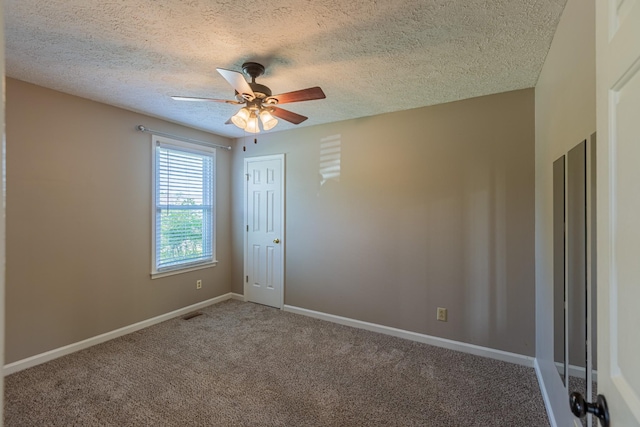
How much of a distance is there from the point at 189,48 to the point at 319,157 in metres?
2.03

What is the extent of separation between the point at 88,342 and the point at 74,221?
4.02 feet

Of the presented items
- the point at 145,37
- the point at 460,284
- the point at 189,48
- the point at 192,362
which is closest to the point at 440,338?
the point at 460,284

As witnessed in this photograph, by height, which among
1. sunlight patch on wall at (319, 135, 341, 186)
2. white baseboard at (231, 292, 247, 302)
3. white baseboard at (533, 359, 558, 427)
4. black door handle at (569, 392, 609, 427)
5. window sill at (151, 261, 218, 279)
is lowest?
white baseboard at (533, 359, 558, 427)

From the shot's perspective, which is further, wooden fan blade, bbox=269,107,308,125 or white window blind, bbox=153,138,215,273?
white window blind, bbox=153,138,215,273

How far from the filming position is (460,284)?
2967 millimetres

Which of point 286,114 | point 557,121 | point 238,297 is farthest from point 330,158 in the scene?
point 238,297

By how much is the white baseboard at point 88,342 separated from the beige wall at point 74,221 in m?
0.05

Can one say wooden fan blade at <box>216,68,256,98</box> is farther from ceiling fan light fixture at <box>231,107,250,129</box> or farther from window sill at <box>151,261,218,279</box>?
window sill at <box>151,261,218,279</box>

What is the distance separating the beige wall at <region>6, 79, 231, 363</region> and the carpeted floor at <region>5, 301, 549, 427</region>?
0.36 metres

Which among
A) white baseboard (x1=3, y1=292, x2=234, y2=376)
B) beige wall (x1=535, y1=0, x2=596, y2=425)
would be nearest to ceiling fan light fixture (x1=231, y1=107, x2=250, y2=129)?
beige wall (x1=535, y1=0, x2=596, y2=425)

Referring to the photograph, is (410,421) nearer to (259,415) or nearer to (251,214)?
(259,415)

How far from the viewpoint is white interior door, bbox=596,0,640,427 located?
0.61m

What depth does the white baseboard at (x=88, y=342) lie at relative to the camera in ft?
8.38

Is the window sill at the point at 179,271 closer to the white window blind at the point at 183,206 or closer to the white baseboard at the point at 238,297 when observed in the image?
the white window blind at the point at 183,206
